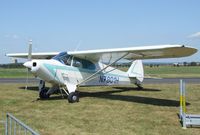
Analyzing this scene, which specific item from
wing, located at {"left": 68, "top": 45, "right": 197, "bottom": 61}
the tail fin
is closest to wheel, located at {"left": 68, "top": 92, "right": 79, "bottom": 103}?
wing, located at {"left": 68, "top": 45, "right": 197, "bottom": 61}

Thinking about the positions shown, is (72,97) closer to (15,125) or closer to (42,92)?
(42,92)

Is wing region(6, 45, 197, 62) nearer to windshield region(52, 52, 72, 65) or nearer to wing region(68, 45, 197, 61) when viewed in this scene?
wing region(68, 45, 197, 61)

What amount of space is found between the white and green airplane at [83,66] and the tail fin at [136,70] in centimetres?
125

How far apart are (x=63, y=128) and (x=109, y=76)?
31.6 ft

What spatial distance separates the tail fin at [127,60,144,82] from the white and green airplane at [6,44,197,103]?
4.11 ft

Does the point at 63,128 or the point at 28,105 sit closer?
the point at 63,128

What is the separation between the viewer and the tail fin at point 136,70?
779 inches

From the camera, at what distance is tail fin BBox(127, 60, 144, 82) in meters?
19.8

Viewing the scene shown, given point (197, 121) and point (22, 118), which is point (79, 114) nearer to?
point (22, 118)

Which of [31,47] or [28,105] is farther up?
[31,47]

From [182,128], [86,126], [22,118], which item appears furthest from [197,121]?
[22,118]

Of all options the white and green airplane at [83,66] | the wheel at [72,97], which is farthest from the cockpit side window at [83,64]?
the wheel at [72,97]

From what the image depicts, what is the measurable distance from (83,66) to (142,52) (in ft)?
10.5

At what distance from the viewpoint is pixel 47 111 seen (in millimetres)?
10961
